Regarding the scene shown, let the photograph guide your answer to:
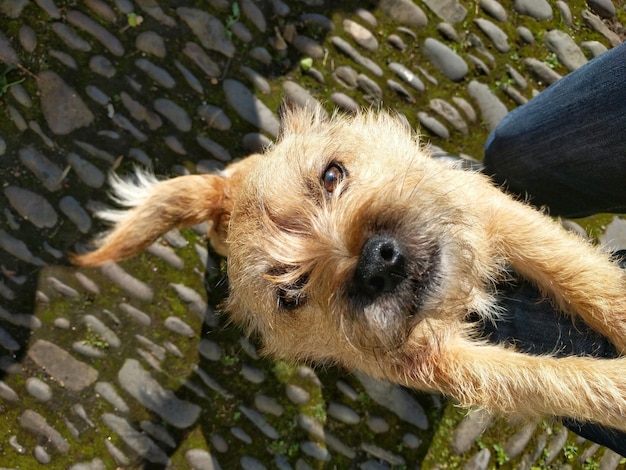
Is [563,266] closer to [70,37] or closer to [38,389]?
[38,389]

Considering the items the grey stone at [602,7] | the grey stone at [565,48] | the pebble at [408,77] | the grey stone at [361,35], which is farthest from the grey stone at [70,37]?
the grey stone at [602,7]

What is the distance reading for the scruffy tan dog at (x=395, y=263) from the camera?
226 centimetres

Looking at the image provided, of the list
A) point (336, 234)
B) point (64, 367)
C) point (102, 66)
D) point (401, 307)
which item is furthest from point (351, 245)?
point (102, 66)

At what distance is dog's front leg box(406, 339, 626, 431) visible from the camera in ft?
7.49

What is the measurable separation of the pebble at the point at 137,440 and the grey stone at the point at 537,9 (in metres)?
5.00

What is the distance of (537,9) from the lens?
4.35 m

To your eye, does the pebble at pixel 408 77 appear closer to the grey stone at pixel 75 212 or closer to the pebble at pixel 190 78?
the pebble at pixel 190 78

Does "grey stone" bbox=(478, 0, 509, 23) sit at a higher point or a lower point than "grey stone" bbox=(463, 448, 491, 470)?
higher

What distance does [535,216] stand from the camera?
9.28 ft

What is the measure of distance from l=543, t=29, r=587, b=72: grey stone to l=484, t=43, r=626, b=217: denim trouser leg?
1726 mm

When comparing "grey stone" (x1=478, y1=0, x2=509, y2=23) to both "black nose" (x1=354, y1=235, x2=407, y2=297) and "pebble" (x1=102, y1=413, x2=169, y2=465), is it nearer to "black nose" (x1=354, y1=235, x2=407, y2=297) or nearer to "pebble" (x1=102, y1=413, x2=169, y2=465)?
"black nose" (x1=354, y1=235, x2=407, y2=297)

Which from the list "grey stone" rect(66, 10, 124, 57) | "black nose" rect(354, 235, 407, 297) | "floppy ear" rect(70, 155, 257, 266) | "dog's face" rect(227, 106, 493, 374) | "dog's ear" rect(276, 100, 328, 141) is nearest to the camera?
"black nose" rect(354, 235, 407, 297)

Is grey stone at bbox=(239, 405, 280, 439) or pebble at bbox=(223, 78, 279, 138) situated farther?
pebble at bbox=(223, 78, 279, 138)

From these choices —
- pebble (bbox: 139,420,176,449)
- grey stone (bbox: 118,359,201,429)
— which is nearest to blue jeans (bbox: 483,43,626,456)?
grey stone (bbox: 118,359,201,429)
